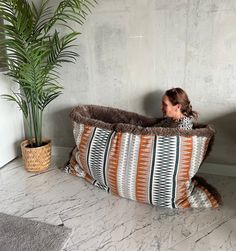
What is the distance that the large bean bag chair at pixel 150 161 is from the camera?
1.77m

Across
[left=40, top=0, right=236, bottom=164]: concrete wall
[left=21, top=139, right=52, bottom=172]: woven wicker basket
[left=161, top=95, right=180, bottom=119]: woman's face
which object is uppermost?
[left=40, top=0, right=236, bottom=164]: concrete wall

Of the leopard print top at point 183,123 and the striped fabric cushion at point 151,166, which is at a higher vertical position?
the leopard print top at point 183,123

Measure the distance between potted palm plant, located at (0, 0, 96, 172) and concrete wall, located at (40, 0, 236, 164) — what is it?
0.47ft

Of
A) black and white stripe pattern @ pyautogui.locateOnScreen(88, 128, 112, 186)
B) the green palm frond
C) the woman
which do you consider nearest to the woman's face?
the woman

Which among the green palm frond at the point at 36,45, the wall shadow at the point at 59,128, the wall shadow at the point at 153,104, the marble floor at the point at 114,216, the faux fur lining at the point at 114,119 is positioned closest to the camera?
the marble floor at the point at 114,216

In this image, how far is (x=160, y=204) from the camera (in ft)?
6.17

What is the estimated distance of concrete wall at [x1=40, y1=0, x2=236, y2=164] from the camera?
2102 millimetres

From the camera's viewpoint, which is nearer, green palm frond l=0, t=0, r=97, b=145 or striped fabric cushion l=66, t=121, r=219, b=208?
striped fabric cushion l=66, t=121, r=219, b=208

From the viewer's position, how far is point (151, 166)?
5.91 feet

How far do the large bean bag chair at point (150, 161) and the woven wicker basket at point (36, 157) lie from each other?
485 mm

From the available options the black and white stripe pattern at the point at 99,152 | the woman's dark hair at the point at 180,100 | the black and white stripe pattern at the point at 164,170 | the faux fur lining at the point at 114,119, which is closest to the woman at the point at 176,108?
the woman's dark hair at the point at 180,100

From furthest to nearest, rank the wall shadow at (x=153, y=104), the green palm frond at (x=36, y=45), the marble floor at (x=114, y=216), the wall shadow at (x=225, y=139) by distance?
the wall shadow at (x=153, y=104) → the wall shadow at (x=225, y=139) → the green palm frond at (x=36, y=45) → the marble floor at (x=114, y=216)

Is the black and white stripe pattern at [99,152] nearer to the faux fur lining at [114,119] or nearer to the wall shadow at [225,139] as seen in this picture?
the faux fur lining at [114,119]

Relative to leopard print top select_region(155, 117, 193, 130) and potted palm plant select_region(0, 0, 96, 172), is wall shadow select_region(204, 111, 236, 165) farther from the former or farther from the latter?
potted palm plant select_region(0, 0, 96, 172)
